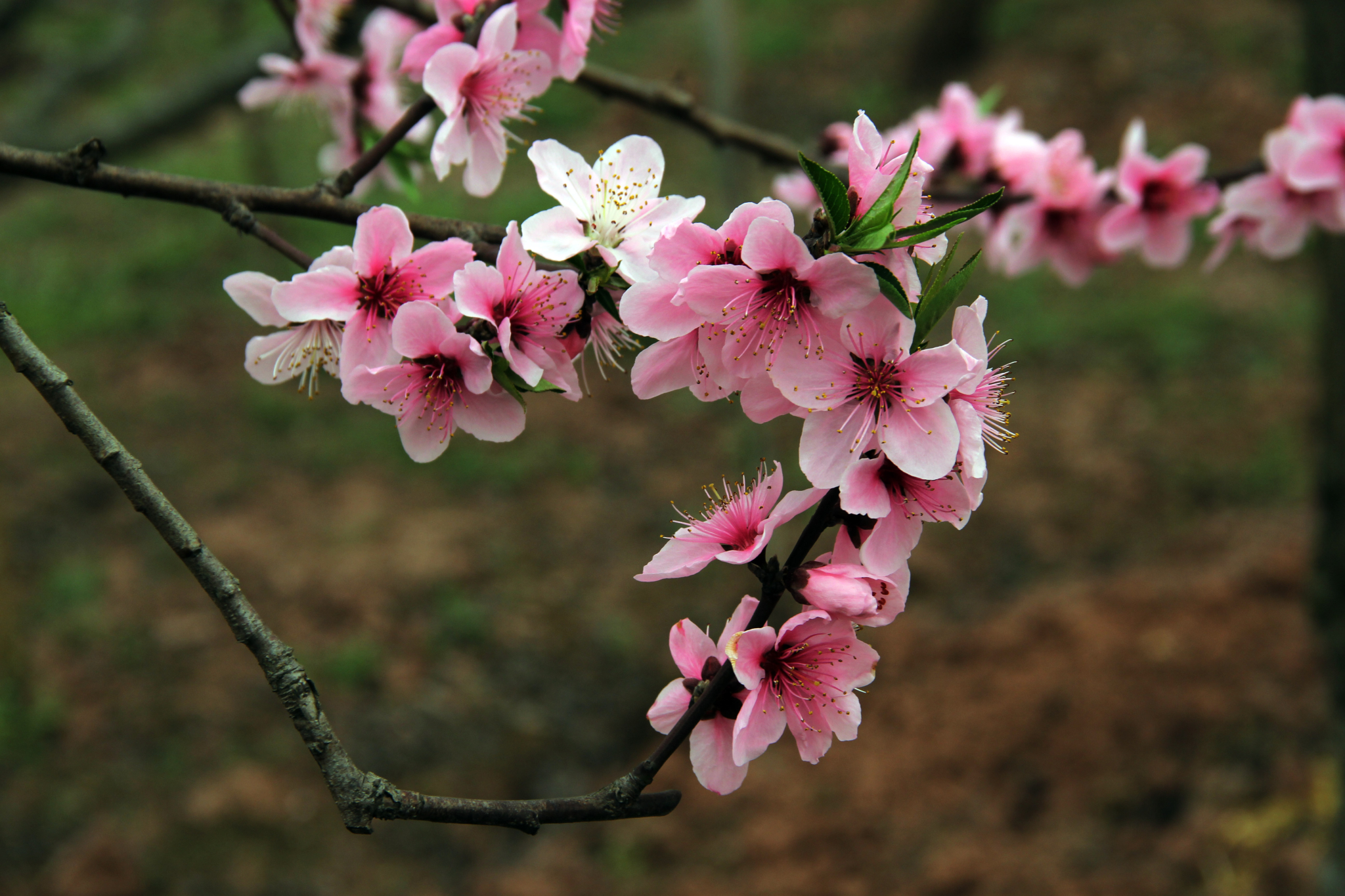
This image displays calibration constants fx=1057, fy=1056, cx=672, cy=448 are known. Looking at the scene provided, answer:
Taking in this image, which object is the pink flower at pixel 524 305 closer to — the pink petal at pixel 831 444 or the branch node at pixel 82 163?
the pink petal at pixel 831 444

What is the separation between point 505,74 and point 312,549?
4.22 metres

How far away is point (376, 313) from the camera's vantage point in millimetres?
1038

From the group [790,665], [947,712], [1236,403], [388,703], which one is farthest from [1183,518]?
[790,665]

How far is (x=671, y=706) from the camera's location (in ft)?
3.35

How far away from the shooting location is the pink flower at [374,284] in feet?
3.29

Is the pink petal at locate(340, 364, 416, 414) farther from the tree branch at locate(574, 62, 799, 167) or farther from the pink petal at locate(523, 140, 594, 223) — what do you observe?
the tree branch at locate(574, 62, 799, 167)

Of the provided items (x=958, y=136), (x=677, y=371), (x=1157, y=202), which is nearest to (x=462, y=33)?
(x=677, y=371)

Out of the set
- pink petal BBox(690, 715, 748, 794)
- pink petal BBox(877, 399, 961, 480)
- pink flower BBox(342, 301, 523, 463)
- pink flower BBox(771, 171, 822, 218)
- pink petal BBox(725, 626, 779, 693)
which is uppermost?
pink petal BBox(877, 399, 961, 480)

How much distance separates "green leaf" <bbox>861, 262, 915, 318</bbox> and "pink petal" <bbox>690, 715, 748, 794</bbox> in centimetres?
42

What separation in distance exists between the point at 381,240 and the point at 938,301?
1.71 ft

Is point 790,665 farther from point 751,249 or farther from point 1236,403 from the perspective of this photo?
point 1236,403

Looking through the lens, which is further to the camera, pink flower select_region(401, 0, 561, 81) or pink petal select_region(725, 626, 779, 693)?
pink flower select_region(401, 0, 561, 81)

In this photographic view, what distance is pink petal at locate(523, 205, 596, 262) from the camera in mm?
943

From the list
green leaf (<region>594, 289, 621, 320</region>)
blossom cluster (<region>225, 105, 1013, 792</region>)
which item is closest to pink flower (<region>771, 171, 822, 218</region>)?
blossom cluster (<region>225, 105, 1013, 792</region>)
